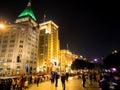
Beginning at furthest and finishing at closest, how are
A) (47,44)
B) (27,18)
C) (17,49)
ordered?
(47,44), (27,18), (17,49)

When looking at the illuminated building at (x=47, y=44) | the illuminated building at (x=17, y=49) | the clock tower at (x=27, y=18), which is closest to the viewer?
the illuminated building at (x=17, y=49)

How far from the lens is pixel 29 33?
102 meters

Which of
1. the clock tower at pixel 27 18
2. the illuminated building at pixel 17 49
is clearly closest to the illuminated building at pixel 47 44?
the illuminated building at pixel 17 49

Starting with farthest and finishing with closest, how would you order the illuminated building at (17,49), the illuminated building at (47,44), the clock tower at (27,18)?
the illuminated building at (47,44) → the clock tower at (27,18) → the illuminated building at (17,49)

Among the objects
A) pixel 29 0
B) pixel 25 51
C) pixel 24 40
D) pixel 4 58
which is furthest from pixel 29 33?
pixel 29 0

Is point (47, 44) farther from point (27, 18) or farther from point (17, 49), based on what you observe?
point (17, 49)

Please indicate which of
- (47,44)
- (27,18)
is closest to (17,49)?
(27,18)

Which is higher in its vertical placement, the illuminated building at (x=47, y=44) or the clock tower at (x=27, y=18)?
the clock tower at (x=27, y=18)

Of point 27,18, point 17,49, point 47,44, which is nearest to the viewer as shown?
point 17,49

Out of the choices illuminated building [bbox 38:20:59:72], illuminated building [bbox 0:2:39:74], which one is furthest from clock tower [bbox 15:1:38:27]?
illuminated building [bbox 38:20:59:72]

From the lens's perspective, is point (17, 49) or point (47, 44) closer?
point (17, 49)

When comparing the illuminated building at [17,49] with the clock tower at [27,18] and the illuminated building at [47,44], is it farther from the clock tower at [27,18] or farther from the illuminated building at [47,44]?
the illuminated building at [47,44]

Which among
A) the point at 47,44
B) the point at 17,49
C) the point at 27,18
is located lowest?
the point at 17,49

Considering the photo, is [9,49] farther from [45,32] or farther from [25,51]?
[45,32]
